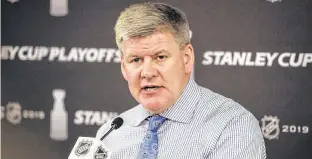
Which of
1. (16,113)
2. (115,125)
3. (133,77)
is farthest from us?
(16,113)

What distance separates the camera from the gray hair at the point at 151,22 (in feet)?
6.43

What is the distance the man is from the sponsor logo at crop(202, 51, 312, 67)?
0.88 metres

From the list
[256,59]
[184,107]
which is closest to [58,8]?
[256,59]

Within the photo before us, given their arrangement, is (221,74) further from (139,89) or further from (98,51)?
(139,89)

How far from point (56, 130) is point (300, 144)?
4.78ft

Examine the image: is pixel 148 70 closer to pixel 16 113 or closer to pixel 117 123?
pixel 117 123

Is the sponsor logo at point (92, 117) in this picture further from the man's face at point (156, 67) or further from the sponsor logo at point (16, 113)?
the man's face at point (156, 67)

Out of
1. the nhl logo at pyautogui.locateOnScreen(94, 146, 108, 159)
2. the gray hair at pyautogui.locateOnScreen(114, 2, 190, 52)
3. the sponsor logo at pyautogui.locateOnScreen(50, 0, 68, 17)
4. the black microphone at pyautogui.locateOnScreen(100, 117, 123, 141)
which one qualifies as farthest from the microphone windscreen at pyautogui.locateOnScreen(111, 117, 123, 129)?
the sponsor logo at pyautogui.locateOnScreen(50, 0, 68, 17)

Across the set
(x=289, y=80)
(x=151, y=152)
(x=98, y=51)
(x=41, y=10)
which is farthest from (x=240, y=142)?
(x=41, y=10)

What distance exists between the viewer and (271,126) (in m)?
2.98

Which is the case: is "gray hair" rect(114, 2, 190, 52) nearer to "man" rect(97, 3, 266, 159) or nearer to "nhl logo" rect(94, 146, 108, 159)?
"man" rect(97, 3, 266, 159)

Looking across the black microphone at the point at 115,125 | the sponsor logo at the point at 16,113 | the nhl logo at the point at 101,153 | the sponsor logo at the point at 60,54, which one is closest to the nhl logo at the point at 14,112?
the sponsor logo at the point at 16,113

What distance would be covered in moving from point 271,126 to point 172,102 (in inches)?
40.2

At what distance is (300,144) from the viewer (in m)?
2.93
